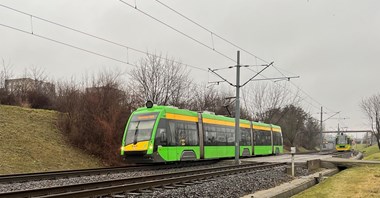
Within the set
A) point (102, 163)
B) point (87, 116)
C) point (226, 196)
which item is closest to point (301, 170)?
point (226, 196)

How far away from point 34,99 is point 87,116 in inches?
343

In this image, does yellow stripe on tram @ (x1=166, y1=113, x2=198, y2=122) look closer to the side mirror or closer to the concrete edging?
the side mirror

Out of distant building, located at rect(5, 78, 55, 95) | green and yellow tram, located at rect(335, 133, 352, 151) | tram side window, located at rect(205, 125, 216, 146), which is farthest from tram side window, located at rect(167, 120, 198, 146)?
green and yellow tram, located at rect(335, 133, 352, 151)

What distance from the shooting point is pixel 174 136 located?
21.1 m

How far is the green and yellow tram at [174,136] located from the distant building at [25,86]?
56.1ft

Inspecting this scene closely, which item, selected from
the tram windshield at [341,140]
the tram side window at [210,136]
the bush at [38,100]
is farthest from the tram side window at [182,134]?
the tram windshield at [341,140]

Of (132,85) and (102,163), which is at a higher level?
(132,85)

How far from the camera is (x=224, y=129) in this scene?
→ 2752cm

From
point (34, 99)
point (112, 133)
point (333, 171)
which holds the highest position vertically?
point (34, 99)

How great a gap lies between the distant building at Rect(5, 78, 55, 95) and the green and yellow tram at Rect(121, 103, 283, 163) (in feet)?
56.1

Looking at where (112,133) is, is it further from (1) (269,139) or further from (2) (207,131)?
(1) (269,139)

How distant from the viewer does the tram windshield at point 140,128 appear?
2008 centimetres

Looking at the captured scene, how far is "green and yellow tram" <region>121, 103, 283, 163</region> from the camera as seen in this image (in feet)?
65.1

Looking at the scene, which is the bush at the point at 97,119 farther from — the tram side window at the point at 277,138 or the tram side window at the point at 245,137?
the tram side window at the point at 277,138
